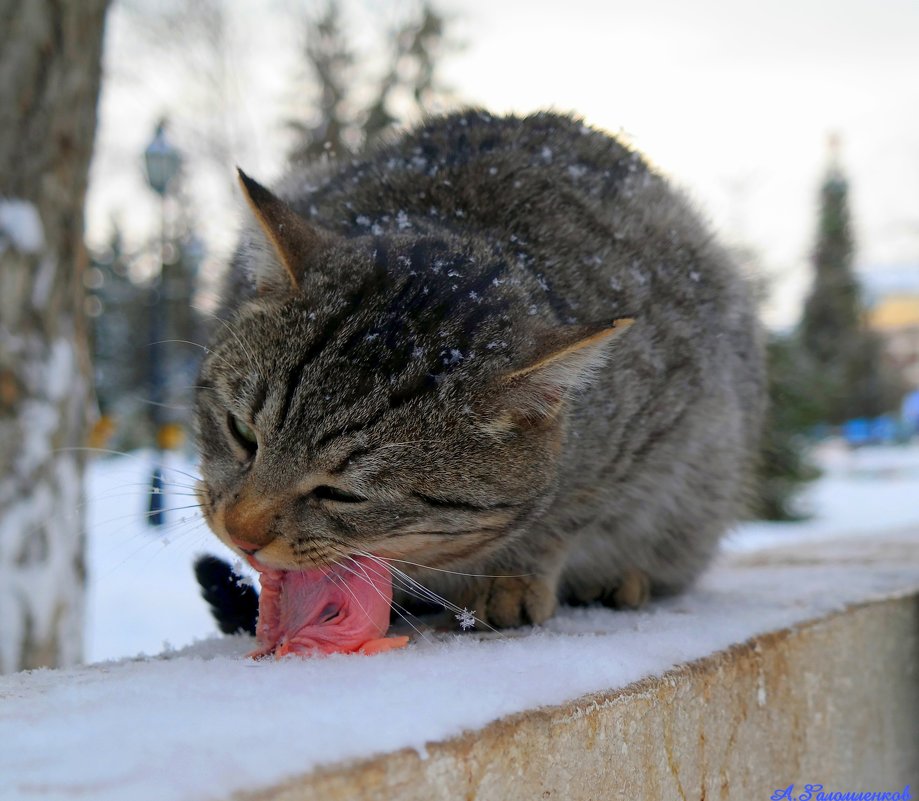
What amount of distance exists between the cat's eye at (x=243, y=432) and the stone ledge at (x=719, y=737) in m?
0.77

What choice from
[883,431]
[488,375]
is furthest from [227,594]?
[883,431]

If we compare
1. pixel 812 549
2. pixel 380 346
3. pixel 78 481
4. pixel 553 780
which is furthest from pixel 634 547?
pixel 78 481

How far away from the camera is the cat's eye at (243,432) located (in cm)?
171

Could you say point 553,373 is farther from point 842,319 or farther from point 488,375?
point 842,319

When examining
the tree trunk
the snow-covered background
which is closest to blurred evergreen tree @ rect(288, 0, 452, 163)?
the snow-covered background

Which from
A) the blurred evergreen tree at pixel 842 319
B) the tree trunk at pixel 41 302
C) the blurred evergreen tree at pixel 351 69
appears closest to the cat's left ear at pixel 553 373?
the tree trunk at pixel 41 302

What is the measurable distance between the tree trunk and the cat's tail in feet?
4.83

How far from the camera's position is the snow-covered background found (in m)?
1.86

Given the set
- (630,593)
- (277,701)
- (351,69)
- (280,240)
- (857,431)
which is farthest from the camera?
(857,431)

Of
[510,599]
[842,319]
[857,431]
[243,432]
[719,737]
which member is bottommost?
[719,737]

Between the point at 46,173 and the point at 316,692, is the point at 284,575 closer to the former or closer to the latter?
the point at 316,692

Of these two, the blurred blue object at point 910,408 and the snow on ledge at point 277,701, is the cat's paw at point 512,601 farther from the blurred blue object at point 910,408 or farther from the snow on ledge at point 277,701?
the blurred blue object at point 910,408

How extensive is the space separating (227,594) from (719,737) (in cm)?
98

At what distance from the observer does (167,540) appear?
1.68 metres
